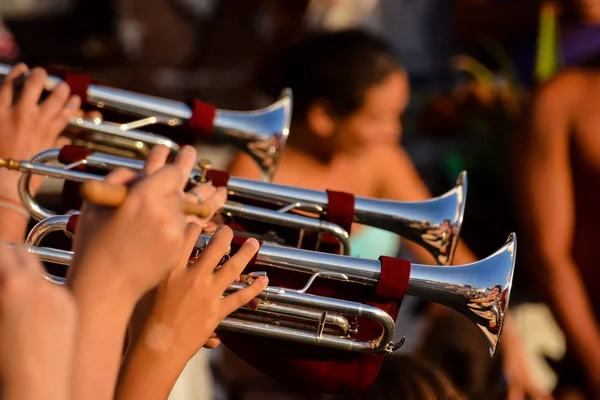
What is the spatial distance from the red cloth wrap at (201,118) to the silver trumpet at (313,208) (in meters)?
0.19

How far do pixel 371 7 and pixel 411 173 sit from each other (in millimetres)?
2312

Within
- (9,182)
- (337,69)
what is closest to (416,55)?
(337,69)

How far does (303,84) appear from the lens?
8.02ft

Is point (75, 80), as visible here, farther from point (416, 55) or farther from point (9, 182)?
point (416, 55)

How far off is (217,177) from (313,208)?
19cm

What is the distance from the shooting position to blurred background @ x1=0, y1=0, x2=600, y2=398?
136 inches

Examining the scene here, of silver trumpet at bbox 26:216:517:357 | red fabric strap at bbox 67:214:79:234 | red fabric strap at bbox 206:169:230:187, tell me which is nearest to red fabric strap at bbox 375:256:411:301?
silver trumpet at bbox 26:216:517:357

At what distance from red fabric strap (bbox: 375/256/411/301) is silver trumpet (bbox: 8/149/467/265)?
0.80 ft

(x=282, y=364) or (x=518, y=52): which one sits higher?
(x=518, y=52)

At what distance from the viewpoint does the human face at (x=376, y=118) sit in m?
2.29

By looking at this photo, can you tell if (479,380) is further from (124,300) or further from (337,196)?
(124,300)

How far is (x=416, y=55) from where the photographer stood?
514cm

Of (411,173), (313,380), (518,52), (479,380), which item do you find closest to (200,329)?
(313,380)

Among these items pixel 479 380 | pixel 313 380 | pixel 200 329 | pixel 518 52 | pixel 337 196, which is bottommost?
pixel 479 380
